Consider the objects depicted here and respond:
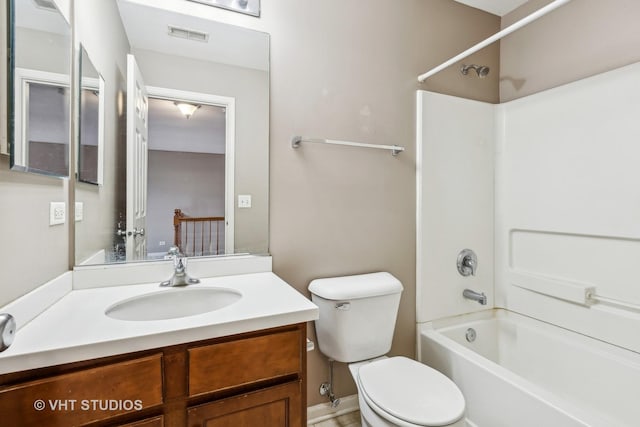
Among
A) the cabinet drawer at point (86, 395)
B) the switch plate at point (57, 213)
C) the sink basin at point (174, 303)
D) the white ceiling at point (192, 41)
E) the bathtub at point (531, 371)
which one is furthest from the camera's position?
the white ceiling at point (192, 41)

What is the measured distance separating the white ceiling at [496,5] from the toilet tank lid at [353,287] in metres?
1.88

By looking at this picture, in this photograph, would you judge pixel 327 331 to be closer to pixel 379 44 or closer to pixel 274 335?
pixel 274 335

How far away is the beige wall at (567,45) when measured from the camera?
63.9 inches

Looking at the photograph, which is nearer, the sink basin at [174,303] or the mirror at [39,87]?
the mirror at [39,87]

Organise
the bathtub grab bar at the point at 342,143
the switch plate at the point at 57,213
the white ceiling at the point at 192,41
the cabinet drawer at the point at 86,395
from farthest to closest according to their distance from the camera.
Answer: the bathtub grab bar at the point at 342,143 < the white ceiling at the point at 192,41 < the switch plate at the point at 57,213 < the cabinet drawer at the point at 86,395

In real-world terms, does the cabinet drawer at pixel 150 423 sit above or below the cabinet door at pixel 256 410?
above

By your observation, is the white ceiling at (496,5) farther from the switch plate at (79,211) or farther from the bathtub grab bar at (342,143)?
the switch plate at (79,211)

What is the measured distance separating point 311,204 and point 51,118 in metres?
1.08

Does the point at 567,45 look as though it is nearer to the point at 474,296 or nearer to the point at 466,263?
the point at 466,263

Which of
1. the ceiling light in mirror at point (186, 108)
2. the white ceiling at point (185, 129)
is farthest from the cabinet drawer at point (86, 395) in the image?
the ceiling light in mirror at point (186, 108)

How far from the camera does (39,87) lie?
0.95m

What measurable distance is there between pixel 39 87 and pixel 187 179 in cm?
58

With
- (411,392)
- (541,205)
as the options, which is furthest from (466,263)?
(411,392)

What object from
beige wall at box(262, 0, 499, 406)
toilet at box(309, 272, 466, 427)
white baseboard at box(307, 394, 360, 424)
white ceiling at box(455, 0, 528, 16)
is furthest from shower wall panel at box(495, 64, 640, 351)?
white baseboard at box(307, 394, 360, 424)
